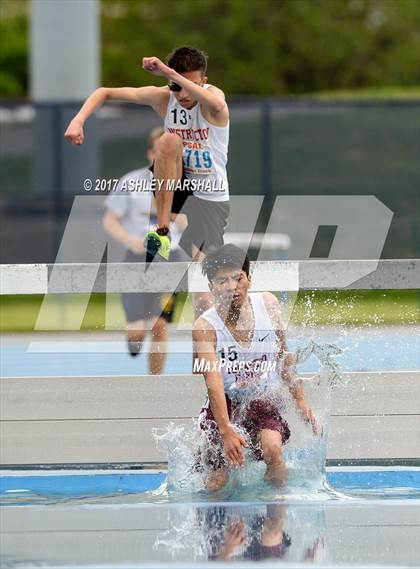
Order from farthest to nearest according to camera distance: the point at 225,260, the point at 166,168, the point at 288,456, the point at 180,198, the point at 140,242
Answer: the point at 140,242 < the point at 180,198 < the point at 166,168 < the point at 288,456 < the point at 225,260

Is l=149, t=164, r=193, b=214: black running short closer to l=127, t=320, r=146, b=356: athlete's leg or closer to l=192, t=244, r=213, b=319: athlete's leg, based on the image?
l=192, t=244, r=213, b=319: athlete's leg

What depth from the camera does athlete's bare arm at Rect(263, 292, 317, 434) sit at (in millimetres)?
7086

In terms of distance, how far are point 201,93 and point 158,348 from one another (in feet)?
4.93

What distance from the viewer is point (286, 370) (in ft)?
23.5

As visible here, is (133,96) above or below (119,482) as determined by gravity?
above

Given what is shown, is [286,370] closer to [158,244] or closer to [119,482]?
[158,244]

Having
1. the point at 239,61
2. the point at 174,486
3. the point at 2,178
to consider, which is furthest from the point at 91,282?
the point at 239,61

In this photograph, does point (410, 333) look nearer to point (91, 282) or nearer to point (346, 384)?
point (346, 384)

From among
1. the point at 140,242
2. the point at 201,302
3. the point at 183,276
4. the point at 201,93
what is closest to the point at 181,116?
the point at 201,93

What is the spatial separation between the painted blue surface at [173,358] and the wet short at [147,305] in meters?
0.20

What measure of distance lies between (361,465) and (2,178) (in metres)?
9.79

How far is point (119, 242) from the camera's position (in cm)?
946

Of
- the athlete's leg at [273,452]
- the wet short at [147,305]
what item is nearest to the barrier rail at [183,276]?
the wet short at [147,305]

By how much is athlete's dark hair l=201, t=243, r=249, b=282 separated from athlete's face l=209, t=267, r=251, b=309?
0.8 inches
